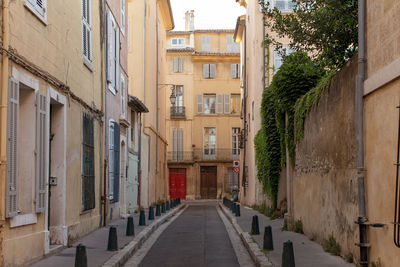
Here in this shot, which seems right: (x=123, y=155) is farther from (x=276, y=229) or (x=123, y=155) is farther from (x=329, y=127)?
(x=329, y=127)

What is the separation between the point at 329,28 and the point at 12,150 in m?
8.28

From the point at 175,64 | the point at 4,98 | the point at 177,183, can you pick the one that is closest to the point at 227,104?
the point at 175,64

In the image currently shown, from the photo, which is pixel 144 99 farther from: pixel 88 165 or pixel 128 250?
pixel 128 250

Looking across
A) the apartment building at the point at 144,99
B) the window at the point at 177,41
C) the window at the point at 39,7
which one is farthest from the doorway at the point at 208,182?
the window at the point at 39,7

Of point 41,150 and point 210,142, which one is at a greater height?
point 210,142

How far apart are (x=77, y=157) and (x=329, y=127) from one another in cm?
569

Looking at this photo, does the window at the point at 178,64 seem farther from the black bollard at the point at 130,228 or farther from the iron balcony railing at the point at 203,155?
the black bollard at the point at 130,228

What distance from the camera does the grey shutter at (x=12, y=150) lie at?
8156mm

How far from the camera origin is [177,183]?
175 feet

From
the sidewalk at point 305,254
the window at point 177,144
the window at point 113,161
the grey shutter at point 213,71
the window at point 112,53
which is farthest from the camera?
the grey shutter at point 213,71

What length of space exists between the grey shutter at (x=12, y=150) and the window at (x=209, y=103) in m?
46.1

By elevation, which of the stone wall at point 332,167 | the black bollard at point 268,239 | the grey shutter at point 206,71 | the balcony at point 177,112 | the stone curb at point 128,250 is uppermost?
the grey shutter at point 206,71

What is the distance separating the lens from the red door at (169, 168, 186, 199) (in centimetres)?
Answer: 5331

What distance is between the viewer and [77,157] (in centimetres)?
1304
